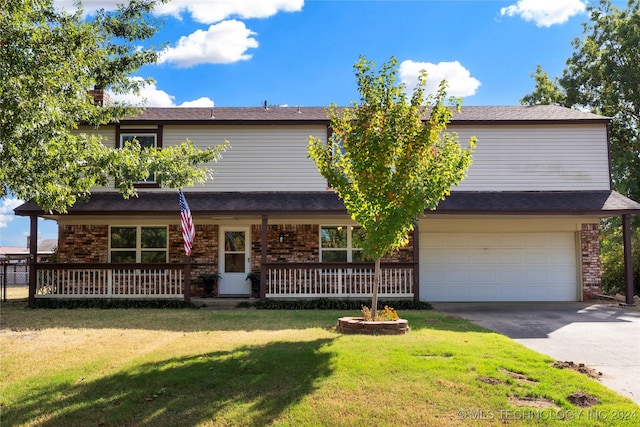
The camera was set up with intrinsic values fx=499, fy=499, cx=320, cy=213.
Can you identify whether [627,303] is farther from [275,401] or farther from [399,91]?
[275,401]

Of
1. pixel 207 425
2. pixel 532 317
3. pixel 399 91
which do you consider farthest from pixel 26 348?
pixel 532 317

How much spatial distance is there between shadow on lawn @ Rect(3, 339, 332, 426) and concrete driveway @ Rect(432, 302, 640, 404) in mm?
3819

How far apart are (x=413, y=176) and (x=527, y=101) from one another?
22.6 metres

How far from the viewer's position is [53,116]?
6793 millimetres

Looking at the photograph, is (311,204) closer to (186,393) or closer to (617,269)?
(186,393)

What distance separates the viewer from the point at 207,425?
5.09 metres

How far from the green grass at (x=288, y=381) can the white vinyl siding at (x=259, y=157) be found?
24.1 feet

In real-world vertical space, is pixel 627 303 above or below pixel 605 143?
below

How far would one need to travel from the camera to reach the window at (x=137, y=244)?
16141mm

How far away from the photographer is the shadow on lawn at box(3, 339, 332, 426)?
17.3 ft

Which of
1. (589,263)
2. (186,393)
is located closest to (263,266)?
(186,393)

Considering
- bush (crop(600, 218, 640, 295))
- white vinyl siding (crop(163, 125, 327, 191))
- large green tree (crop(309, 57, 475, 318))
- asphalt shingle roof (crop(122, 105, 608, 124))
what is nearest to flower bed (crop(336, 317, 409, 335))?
large green tree (crop(309, 57, 475, 318))

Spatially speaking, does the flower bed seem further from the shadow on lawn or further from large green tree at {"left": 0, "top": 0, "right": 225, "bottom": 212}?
large green tree at {"left": 0, "top": 0, "right": 225, "bottom": 212}

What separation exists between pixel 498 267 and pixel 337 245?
17.2 feet
